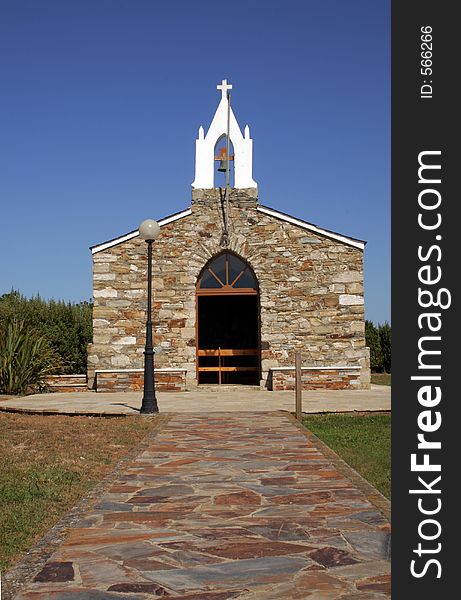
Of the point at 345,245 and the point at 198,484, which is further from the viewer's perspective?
the point at 345,245

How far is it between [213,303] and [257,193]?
5.10 meters

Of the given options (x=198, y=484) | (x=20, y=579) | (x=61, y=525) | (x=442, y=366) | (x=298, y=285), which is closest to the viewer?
(x=442, y=366)

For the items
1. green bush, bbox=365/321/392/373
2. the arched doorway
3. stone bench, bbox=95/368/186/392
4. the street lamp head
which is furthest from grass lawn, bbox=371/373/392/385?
the street lamp head

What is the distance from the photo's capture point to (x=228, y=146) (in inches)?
697

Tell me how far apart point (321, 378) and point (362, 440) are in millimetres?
7919

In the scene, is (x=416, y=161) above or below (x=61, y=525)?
above

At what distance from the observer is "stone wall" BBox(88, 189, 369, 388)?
1753 centimetres

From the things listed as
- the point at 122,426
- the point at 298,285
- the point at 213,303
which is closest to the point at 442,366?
the point at 122,426

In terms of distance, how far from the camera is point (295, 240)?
17.8m

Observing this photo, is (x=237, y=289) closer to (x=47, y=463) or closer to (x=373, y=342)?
(x=373, y=342)

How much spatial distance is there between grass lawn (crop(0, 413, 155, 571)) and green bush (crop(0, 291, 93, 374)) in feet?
27.5

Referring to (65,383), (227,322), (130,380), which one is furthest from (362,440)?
(227,322)

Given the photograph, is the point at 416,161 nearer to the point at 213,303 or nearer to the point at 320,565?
the point at 320,565

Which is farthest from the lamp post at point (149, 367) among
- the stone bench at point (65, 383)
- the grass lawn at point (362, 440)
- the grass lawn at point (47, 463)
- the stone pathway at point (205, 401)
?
the stone bench at point (65, 383)
